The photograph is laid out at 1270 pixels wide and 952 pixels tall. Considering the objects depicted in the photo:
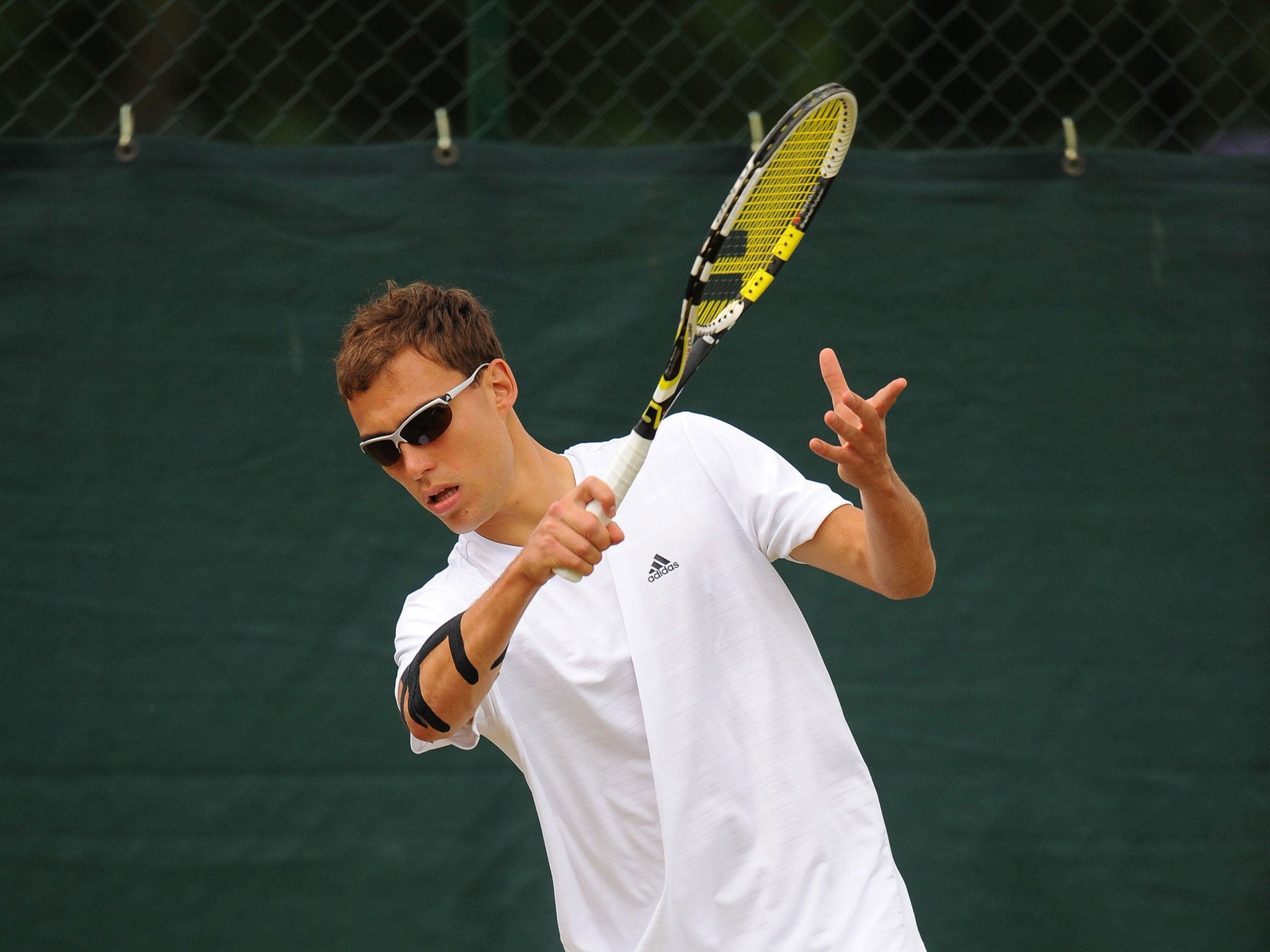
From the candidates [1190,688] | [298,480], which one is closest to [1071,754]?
[1190,688]

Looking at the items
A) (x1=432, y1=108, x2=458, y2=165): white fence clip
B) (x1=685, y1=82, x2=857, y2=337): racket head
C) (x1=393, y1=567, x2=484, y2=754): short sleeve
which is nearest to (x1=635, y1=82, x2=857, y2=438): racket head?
(x1=685, y1=82, x2=857, y2=337): racket head

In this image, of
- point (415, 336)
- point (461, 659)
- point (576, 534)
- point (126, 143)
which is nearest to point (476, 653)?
point (461, 659)

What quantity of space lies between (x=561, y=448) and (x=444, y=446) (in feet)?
3.61

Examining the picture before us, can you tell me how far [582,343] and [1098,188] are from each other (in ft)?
4.12

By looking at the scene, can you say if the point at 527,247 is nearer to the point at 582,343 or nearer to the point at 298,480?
the point at 582,343

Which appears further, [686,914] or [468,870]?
[468,870]

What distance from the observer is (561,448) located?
3105mm

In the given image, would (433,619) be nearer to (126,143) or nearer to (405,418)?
(405,418)

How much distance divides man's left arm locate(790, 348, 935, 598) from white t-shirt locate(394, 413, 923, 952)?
47 mm

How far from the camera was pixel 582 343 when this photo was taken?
10.2ft

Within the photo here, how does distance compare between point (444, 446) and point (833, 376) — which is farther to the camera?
point (444, 446)

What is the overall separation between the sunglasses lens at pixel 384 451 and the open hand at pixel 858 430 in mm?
606

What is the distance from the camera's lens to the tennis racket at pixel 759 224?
1984 mm

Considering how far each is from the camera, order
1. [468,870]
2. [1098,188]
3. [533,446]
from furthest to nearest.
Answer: [1098,188]
[468,870]
[533,446]
